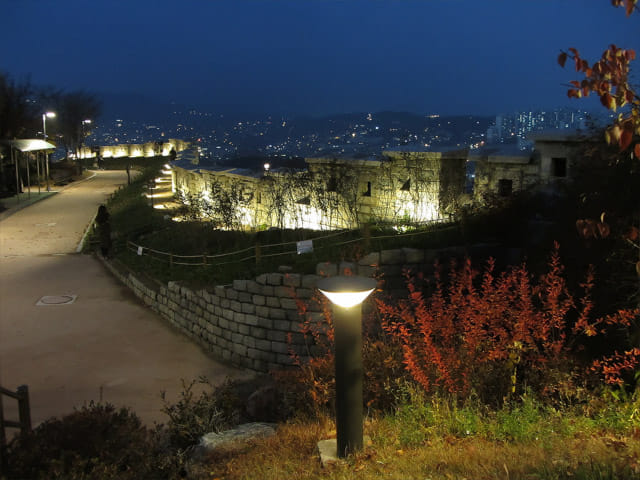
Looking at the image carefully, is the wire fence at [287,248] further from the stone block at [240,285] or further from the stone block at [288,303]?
the stone block at [288,303]

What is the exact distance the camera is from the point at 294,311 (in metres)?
10.1

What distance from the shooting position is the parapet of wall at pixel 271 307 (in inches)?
392

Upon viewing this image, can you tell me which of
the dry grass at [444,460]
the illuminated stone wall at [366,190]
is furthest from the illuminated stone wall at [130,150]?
the dry grass at [444,460]

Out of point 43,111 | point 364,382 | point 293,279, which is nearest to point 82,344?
point 293,279

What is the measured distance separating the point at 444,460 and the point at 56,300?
36.8 feet

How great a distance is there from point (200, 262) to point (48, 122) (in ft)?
153

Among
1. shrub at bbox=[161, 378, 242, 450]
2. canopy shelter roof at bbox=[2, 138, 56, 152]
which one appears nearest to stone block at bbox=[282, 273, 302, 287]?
shrub at bbox=[161, 378, 242, 450]

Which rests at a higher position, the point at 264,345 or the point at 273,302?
the point at 273,302

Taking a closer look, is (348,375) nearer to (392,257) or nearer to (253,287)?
(392,257)

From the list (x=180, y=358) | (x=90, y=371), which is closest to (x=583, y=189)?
(x=180, y=358)

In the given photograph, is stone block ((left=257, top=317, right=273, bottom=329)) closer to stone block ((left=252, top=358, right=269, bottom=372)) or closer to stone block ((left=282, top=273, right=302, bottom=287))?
stone block ((left=252, top=358, right=269, bottom=372))

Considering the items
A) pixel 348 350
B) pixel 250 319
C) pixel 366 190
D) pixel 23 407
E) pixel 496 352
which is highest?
pixel 366 190

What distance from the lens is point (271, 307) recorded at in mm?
10234

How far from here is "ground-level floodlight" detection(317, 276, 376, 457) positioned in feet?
14.6
